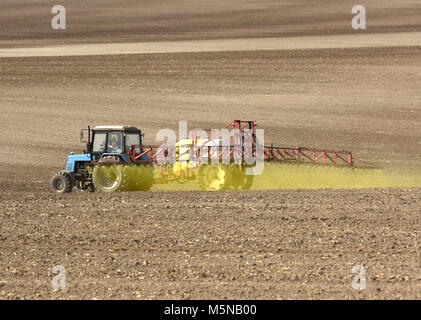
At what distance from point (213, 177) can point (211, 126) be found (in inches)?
506

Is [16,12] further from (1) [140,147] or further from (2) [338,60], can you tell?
(1) [140,147]

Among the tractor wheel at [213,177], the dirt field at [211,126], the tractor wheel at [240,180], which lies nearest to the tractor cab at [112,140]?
the dirt field at [211,126]

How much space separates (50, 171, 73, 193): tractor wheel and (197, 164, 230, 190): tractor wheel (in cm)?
344

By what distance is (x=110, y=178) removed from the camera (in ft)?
60.4

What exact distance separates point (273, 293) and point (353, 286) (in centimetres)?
98

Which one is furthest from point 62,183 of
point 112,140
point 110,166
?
point 112,140

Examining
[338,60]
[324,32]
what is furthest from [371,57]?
[324,32]

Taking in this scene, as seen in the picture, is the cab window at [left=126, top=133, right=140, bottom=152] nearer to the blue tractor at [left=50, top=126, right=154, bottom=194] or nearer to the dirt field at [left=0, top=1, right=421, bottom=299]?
the blue tractor at [left=50, top=126, right=154, bottom=194]

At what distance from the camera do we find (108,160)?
60.2ft

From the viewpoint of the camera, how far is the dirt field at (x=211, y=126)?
9133 millimetres

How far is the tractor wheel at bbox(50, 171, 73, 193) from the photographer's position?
18.8 m

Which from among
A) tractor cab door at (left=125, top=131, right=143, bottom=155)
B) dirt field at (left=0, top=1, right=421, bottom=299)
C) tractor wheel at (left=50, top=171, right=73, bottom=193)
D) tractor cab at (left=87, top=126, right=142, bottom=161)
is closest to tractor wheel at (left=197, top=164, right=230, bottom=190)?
dirt field at (left=0, top=1, right=421, bottom=299)

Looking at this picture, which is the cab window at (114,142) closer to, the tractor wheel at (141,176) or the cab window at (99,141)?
the cab window at (99,141)
